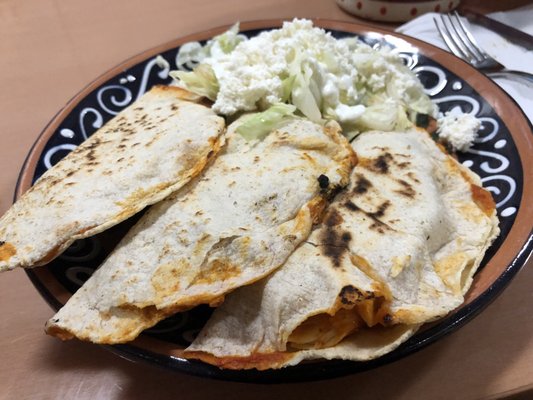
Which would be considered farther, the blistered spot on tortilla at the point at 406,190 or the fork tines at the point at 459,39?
the fork tines at the point at 459,39

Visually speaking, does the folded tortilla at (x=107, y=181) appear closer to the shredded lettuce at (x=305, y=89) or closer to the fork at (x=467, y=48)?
the shredded lettuce at (x=305, y=89)

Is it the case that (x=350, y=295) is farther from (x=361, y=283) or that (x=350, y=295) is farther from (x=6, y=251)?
(x=6, y=251)

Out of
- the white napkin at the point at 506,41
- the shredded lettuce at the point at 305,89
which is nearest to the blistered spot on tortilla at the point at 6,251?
the shredded lettuce at the point at 305,89

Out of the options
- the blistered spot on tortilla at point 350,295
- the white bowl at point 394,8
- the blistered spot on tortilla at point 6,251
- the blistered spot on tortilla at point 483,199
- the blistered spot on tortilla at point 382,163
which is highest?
the white bowl at point 394,8

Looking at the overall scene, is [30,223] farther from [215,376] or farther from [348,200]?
[348,200]

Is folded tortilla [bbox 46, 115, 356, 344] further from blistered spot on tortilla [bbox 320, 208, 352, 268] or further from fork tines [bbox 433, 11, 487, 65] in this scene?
fork tines [bbox 433, 11, 487, 65]

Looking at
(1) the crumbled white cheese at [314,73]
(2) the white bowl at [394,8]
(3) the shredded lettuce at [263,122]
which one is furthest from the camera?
(2) the white bowl at [394,8]
